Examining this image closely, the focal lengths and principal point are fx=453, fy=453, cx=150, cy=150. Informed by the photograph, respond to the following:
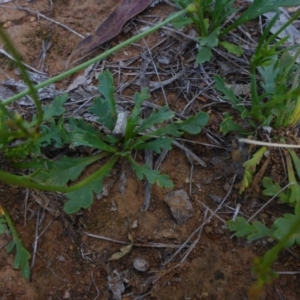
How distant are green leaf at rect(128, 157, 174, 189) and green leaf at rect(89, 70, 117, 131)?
0.88 ft

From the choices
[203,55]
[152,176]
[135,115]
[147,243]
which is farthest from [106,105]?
[147,243]

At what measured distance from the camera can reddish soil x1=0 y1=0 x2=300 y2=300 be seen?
2006mm

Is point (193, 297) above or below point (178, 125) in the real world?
below

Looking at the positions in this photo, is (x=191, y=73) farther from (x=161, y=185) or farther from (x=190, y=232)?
(x=190, y=232)

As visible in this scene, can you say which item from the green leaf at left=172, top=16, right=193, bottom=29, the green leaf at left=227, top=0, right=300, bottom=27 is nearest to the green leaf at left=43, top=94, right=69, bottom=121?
the green leaf at left=172, top=16, right=193, bottom=29

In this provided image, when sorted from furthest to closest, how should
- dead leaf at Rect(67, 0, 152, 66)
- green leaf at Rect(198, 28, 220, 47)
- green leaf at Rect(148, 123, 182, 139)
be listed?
dead leaf at Rect(67, 0, 152, 66), green leaf at Rect(198, 28, 220, 47), green leaf at Rect(148, 123, 182, 139)

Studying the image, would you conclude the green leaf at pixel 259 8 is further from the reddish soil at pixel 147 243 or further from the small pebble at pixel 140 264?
the small pebble at pixel 140 264

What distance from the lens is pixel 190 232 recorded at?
209cm

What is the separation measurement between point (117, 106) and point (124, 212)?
21.8 inches

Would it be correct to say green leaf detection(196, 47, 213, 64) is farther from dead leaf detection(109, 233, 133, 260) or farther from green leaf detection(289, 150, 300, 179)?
dead leaf detection(109, 233, 133, 260)

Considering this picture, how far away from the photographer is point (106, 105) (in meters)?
2.18

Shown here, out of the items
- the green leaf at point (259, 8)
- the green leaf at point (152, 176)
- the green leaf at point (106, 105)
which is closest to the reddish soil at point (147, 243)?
the green leaf at point (152, 176)

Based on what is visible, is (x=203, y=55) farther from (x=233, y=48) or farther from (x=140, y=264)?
(x=140, y=264)

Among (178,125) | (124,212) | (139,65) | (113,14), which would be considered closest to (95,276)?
(124,212)
